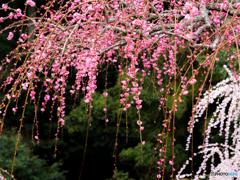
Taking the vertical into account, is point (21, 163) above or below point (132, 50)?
below

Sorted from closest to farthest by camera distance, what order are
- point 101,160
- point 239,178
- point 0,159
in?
1. point 239,178
2. point 0,159
3. point 101,160

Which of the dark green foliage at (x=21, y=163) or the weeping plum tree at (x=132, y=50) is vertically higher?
the weeping plum tree at (x=132, y=50)

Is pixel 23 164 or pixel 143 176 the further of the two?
pixel 143 176

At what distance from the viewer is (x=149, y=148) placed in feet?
12.6

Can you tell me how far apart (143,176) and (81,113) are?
5.21 feet

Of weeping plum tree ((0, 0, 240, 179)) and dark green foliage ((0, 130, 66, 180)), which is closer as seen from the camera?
weeping plum tree ((0, 0, 240, 179))

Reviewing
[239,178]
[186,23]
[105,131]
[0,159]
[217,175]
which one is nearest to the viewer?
[239,178]

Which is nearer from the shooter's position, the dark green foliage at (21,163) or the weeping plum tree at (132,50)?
the weeping plum tree at (132,50)

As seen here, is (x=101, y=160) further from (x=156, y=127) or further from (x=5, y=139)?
(x=5, y=139)

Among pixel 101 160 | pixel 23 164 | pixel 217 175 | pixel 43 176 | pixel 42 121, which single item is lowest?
pixel 101 160

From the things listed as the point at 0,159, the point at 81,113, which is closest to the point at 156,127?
the point at 81,113

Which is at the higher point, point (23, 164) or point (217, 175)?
point (217, 175)

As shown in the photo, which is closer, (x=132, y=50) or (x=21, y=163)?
(x=132, y=50)

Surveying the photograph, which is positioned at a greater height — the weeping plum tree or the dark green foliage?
the weeping plum tree
